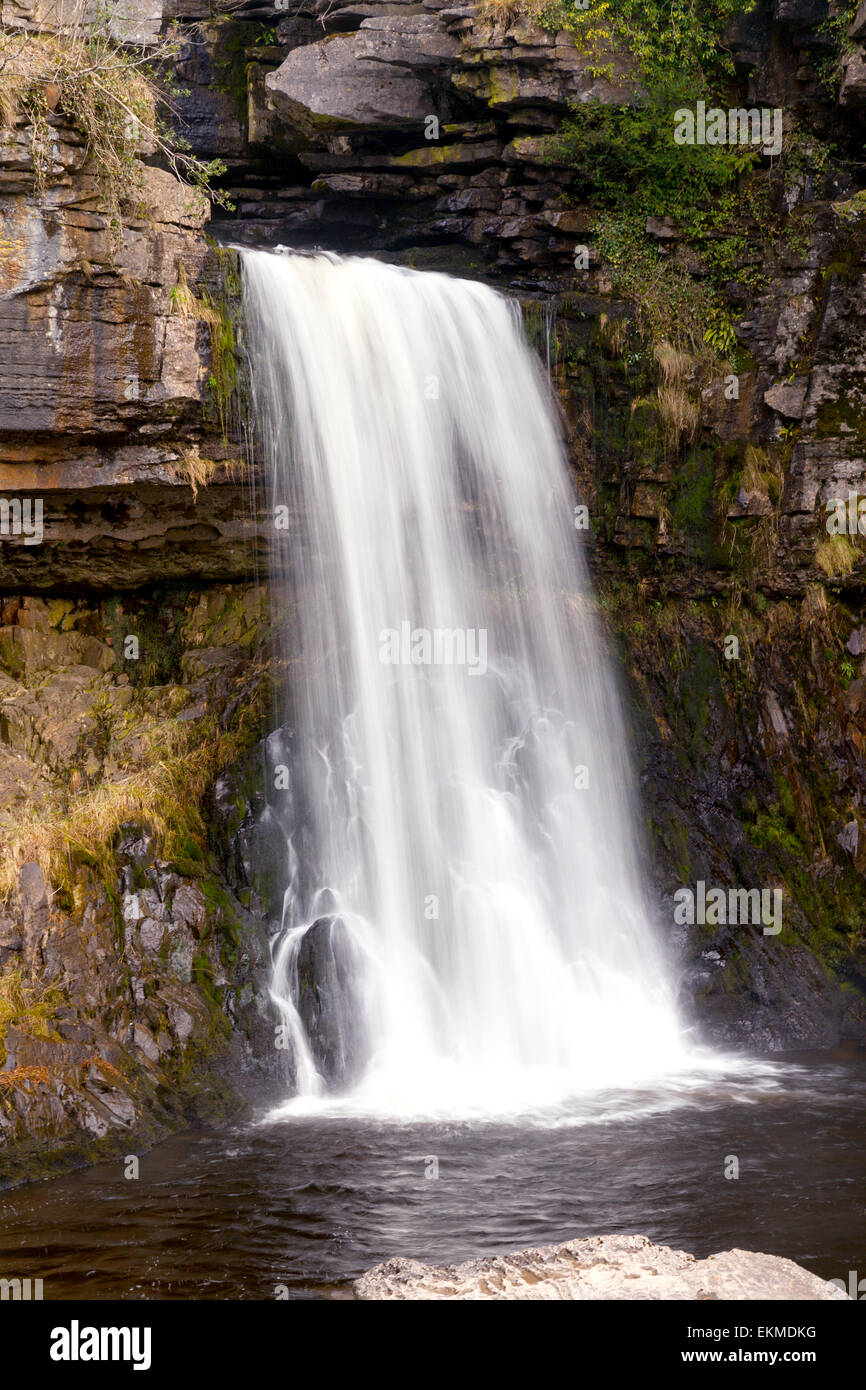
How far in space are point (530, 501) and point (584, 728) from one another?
2.58 metres

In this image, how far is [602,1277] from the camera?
Answer: 18.5 feet

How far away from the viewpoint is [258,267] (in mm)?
11859

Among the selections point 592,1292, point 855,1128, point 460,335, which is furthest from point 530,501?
point 592,1292

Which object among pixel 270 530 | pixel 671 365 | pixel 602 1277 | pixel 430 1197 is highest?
pixel 671 365

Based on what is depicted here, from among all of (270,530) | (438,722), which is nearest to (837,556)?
(438,722)

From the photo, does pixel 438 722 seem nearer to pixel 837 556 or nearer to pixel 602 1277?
pixel 837 556

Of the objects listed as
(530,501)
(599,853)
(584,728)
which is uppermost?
(530,501)

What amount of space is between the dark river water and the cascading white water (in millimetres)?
1337

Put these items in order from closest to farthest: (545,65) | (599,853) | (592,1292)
Answer: (592,1292) < (599,853) < (545,65)

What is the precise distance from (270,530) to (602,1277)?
8228 millimetres

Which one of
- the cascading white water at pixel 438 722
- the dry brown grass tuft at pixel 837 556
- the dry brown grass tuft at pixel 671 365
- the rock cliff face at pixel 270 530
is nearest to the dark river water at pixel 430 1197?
the rock cliff face at pixel 270 530

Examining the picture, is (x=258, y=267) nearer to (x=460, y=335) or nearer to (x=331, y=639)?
(x=460, y=335)

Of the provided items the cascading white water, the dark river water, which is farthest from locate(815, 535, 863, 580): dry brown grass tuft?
the dark river water

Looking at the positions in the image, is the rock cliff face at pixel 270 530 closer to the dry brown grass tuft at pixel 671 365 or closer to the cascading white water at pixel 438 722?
the dry brown grass tuft at pixel 671 365
